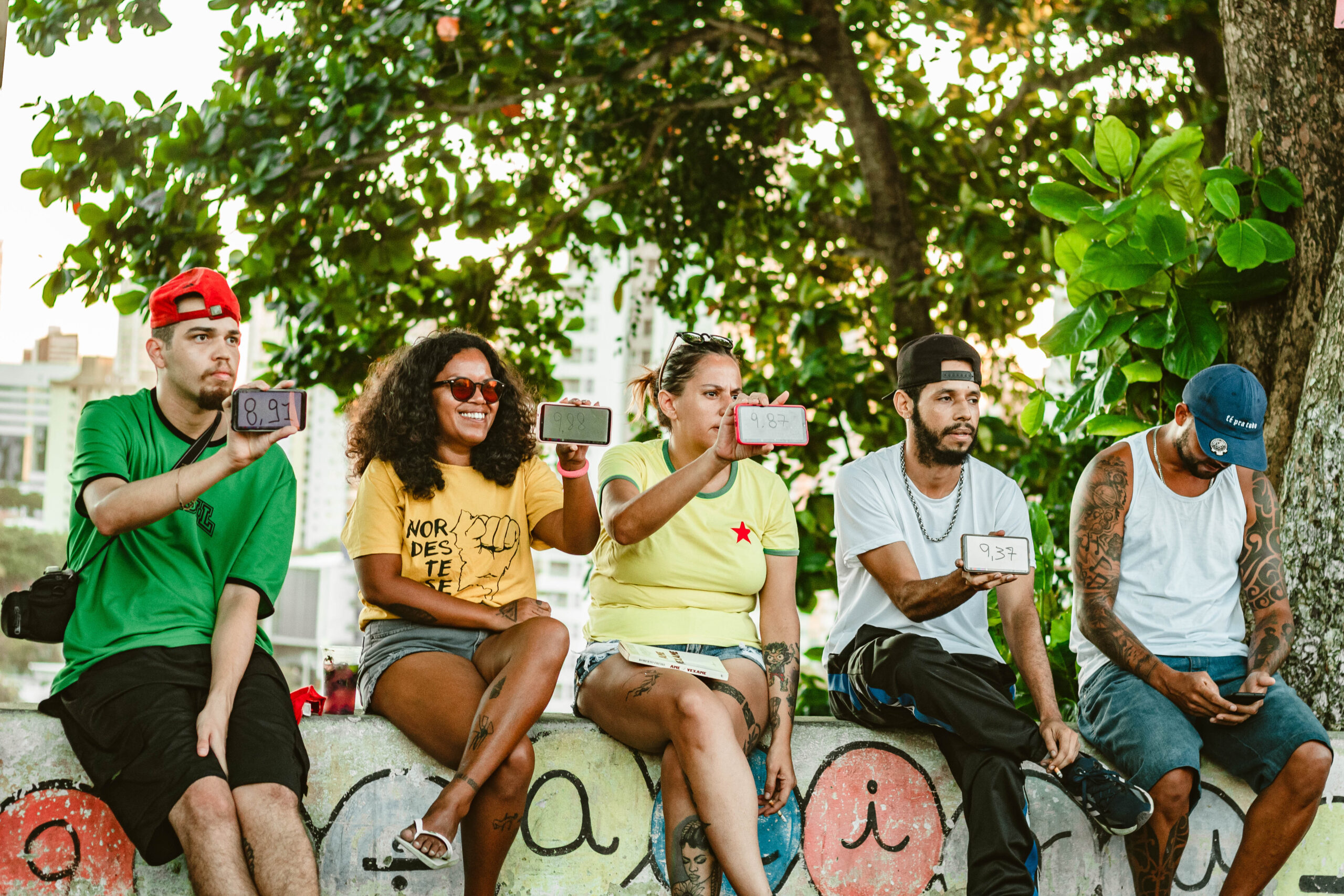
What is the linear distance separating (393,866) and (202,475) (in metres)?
1.28

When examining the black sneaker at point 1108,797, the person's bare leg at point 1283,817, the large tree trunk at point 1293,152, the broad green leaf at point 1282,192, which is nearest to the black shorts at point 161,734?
the black sneaker at point 1108,797

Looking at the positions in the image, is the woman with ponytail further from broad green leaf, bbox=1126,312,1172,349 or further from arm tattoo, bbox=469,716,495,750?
broad green leaf, bbox=1126,312,1172,349

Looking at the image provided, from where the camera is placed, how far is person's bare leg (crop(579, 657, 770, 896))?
2629 millimetres

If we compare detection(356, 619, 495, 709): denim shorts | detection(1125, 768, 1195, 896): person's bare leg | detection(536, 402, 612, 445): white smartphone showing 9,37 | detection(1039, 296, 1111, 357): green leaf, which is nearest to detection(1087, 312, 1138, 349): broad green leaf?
detection(1039, 296, 1111, 357): green leaf

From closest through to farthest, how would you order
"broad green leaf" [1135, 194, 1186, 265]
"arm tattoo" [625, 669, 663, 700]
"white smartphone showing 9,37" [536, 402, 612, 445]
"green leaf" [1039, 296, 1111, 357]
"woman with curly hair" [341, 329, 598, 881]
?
"woman with curly hair" [341, 329, 598, 881] < "arm tattoo" [625, 669, 663, 700] < "white smartphone showing 9,37" [536, 402, 612, 445] < "broad green leaf" [1135, 194, 1186, 265] < "green leaf" [1039, 296, 1111, 357]

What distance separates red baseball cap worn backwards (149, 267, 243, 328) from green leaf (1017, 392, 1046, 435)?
3.06 meters

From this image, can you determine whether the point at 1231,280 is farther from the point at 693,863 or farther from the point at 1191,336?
the point at 693,863

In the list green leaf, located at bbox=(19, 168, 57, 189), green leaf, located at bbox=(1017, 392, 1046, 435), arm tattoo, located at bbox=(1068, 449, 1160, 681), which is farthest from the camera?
green leaf, located at bbox=(1017, 392, 1046, 435)

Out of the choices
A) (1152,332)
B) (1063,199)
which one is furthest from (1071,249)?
(1152,332)

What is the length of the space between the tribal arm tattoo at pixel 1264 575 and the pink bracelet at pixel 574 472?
2.09m

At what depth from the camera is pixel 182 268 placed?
460cm

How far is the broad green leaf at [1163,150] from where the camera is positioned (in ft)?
12.8

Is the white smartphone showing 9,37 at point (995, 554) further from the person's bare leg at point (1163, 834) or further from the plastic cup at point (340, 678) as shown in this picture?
the plastic cup at point (340, 678)

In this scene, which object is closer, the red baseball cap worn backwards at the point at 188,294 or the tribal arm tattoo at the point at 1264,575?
the red baseball cap worn backwards at the point at 188,294
